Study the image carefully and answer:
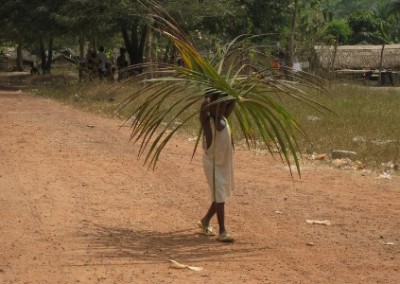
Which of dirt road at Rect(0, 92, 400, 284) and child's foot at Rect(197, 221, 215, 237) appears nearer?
dirt road at Rect(0, 92, 400, 284)

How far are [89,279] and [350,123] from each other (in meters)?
10.2

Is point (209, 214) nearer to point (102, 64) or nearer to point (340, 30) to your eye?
point (102, 64)

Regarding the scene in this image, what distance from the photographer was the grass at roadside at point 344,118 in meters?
12.3

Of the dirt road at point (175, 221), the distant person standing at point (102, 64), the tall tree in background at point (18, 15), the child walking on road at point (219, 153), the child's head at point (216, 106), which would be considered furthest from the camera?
the tall tree in background at point (18, 15)

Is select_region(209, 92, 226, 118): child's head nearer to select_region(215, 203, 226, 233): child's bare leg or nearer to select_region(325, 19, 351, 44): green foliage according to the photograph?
select_region(215, 203, 226, 233): child's bare leg

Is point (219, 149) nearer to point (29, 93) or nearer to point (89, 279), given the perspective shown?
point (89, 279)

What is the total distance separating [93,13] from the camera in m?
24.9

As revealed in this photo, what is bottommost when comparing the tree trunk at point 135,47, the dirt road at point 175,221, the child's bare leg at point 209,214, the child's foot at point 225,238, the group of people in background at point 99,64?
the dirt road at point 175,221

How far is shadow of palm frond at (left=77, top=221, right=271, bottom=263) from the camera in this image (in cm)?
629

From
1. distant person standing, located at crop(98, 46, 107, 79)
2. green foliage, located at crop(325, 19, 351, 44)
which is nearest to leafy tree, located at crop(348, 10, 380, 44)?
green foliage, located at crop(325, 19, 351, 44)

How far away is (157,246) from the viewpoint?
664 cm

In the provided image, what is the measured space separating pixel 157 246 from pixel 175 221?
1070 millimetres

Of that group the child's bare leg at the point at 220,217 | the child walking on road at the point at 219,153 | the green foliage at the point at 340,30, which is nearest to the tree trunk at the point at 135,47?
the green foliage at the point at 340,30

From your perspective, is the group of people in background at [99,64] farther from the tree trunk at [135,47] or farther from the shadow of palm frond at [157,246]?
the shadow of palm frond at [157,246]
